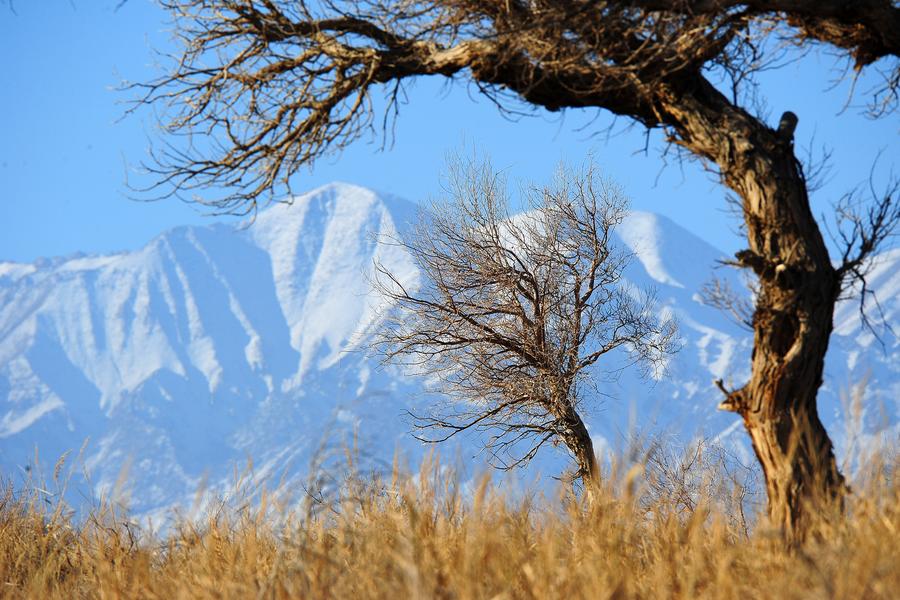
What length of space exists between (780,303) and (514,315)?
32.4 feet

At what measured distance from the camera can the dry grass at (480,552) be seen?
3926 mm

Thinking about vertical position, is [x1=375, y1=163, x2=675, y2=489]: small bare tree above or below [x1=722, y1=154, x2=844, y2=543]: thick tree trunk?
above

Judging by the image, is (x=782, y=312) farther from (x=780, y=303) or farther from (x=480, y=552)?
(x=480, y=552)

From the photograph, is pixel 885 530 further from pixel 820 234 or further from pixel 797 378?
pixel 820 234

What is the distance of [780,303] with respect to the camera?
6.29 meters

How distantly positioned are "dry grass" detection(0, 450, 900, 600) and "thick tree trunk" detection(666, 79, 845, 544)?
483 mm

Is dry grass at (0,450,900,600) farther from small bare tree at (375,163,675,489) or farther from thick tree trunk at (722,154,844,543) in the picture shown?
small bare tree at (375,163,675,489)

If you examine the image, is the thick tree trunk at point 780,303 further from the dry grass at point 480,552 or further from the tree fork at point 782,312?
the dry grass at point 480,552

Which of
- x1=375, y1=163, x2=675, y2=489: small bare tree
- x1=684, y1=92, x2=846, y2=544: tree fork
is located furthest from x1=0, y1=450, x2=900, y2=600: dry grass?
x1=375, y1=163, x2=675, y2=489: small bare tree

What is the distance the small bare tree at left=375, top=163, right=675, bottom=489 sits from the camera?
15805mm

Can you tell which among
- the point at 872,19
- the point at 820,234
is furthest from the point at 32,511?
the point at 872,19

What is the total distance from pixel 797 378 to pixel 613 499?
1892mm

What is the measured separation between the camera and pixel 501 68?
285 inches

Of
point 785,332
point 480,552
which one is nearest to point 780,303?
point 785,332
